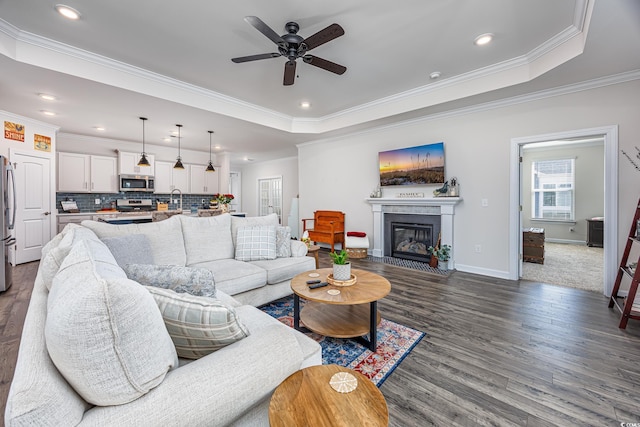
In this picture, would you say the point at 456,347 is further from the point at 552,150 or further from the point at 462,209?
the point at 552,150

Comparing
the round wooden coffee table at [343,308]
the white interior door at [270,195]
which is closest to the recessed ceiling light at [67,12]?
the round wooden coffee table at [343,308]

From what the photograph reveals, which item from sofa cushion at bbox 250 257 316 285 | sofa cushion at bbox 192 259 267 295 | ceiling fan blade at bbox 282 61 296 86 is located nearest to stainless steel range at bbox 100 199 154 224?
sofa cushion at bbox 192 259 267 295

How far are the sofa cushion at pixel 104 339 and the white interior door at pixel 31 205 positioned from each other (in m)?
5.77

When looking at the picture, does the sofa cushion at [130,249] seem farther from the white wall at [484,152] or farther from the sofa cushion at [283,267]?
the white wall at [484,152]

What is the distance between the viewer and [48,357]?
2.47 feet

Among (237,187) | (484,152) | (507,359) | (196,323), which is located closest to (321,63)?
(196,323)

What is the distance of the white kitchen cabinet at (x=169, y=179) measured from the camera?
679 cm

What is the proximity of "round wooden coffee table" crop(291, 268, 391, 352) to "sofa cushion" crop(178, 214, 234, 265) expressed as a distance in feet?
3.91

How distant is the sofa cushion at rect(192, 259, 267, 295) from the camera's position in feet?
7.91

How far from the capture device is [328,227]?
19.1 ft

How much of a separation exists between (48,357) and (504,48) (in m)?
4.33

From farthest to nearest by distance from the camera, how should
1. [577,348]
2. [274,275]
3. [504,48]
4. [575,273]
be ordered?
[575,273] → [504,48] → [274,275] → [577,348]

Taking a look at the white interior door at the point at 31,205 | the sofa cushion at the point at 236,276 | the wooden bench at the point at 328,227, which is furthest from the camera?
the wooden bench at the point at 328,227

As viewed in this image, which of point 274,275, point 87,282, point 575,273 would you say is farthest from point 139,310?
point 575,273
